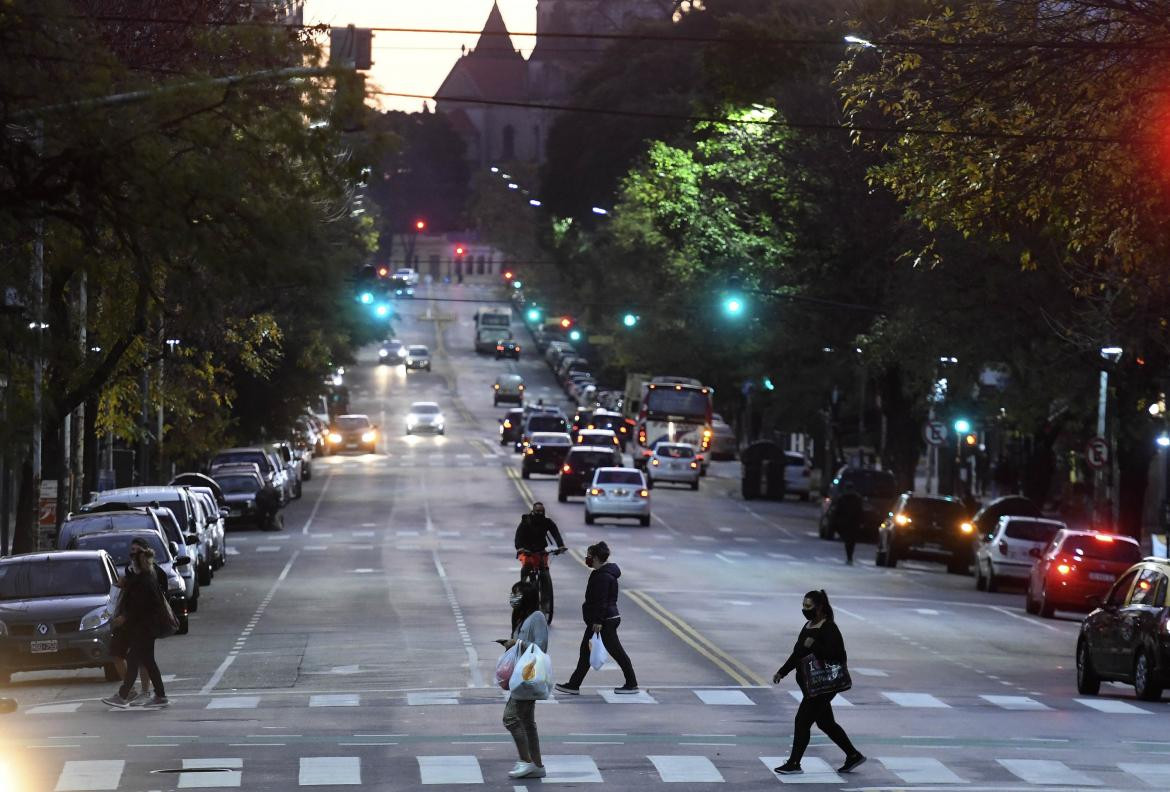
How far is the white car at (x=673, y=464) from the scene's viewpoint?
78.4 m

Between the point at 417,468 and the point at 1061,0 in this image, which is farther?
the point at 417,468

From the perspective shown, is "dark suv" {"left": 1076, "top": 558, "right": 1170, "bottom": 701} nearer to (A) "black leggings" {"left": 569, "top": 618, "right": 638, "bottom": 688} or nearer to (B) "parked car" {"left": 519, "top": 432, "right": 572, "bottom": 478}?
(A) "black leggings" {"left": 569, "top": 618, "right": 638, "bottom": 688}

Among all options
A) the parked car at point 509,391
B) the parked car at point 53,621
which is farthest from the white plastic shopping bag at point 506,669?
the parked car at point 509,391

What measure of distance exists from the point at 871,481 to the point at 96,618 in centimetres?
3645

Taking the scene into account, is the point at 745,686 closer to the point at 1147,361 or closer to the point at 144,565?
the point at 144,565

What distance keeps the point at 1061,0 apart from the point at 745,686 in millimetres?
7771

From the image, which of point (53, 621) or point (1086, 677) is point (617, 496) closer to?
point (53, 621)

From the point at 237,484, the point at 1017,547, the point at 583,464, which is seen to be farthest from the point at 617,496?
the point at 1017,547

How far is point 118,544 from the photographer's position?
32.9m

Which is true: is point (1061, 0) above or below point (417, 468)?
above

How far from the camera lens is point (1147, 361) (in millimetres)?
44562

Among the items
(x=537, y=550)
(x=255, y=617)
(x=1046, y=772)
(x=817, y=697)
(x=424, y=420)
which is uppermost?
(x=424, y=420)

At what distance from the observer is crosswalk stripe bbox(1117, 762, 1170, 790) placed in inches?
686

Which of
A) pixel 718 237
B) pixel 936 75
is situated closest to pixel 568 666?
pixel 936 75
